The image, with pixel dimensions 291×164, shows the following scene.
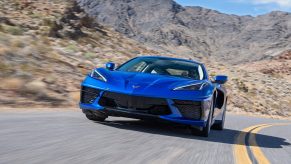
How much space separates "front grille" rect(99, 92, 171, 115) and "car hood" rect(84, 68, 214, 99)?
0.07 meters

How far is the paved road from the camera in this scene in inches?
202

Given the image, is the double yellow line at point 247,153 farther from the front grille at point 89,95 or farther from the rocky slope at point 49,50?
the rocky slope at point 49,50

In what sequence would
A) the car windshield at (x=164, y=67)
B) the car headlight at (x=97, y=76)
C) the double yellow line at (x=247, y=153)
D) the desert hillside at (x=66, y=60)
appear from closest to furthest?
1. the double yellow line at (x=247, y=153)
2. the car headlight at (x=97, y=76)
3. the car windshield at (x=164, y=67)
4. the desert hillside at (x=66, y=60)

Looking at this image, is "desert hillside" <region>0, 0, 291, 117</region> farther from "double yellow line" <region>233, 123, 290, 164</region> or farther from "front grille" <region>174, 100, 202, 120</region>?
"double yellow line" <region>233, 123, 290, 164</region>

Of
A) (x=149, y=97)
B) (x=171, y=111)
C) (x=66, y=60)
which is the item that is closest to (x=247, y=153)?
Result: (x=171, y=111)

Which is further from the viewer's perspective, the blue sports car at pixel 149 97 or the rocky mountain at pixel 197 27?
the rocky mountain at pixel 197 27

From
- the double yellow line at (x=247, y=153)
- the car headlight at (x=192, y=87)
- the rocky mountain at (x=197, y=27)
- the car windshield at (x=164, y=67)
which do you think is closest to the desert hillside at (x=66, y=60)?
the car windshield at (x=164, y=67)

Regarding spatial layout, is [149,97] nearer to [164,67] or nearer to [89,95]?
[89,95]

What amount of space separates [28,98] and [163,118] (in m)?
5.38

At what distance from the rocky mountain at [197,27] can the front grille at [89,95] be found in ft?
348

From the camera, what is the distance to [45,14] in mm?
31719

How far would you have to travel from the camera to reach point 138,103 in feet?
24.7

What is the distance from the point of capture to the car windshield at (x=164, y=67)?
895 cm

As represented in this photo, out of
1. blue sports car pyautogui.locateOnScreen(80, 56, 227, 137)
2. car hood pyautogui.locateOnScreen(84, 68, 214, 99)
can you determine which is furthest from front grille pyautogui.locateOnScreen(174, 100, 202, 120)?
car hood pyautogui.locateOnScreen(84, 68, 214, 99)
